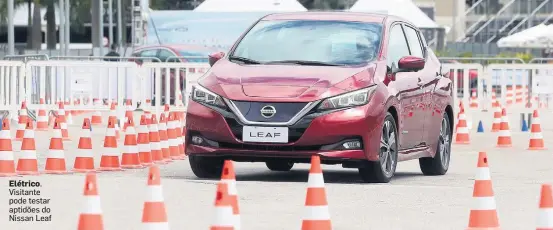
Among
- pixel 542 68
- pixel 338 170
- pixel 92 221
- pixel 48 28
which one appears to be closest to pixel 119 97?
pixel 542 68

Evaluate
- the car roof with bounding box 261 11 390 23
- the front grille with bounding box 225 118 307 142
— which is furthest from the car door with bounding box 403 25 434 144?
the front grille with bounding box 225 118 307 142

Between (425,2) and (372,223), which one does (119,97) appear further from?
→ (425,2)

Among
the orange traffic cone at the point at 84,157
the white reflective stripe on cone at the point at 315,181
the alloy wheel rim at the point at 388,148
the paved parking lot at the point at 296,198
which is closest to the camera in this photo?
the white reflective stripe on cone at the point at 315,181

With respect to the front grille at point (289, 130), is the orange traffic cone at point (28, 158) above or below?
below

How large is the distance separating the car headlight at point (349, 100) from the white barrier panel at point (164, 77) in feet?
41.5

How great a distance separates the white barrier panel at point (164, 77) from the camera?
27109 millimetres

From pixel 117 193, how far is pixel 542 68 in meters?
16.1

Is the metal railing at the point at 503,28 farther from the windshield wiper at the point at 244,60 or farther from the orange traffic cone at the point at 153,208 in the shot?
the orange traffic cone at the point at 153,208

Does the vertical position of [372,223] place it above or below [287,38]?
below

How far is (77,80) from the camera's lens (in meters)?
26.9

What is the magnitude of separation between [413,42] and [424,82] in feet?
1.93

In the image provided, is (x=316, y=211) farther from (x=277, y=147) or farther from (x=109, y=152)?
(x=109, y=152)

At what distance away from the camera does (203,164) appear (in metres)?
14.8

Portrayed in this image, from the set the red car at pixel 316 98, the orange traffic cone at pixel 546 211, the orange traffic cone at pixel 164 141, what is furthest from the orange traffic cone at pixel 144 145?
the orange traffic cone at pixel 546 211
